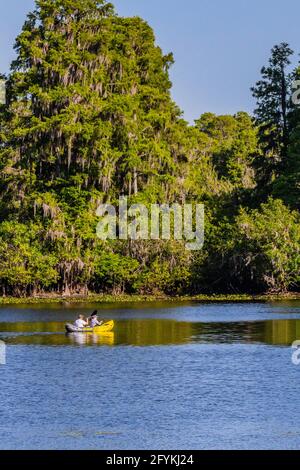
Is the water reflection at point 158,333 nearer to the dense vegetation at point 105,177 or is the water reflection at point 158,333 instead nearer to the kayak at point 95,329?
the kayak at point 95,329

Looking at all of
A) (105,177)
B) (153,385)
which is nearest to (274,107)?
(105,177)

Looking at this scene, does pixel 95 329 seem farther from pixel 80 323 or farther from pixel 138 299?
pixel 138 299

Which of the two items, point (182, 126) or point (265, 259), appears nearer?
point (265, 259)

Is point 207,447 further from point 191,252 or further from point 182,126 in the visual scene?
point 182,126

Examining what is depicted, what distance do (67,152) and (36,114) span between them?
10.6ft

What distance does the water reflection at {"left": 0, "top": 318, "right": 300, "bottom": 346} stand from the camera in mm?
41531

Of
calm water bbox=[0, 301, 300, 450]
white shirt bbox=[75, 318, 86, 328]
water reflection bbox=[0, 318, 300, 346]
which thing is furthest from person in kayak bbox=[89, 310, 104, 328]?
calm water bbox=[0, 301, 300, 450]

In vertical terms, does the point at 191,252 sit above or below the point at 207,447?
above

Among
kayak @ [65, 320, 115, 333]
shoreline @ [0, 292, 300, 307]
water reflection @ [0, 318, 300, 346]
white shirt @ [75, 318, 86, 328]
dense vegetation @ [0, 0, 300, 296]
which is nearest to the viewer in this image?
water reflection @ [0, 318, 300, 346]

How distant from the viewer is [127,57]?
70.8 metres

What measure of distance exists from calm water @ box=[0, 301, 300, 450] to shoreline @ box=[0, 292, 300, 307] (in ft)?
37.2

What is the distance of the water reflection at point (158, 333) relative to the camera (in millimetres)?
41531

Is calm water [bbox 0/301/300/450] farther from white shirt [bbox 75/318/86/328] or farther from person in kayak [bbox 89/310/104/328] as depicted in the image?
person in kayak [bbox 89/310/104/328]
